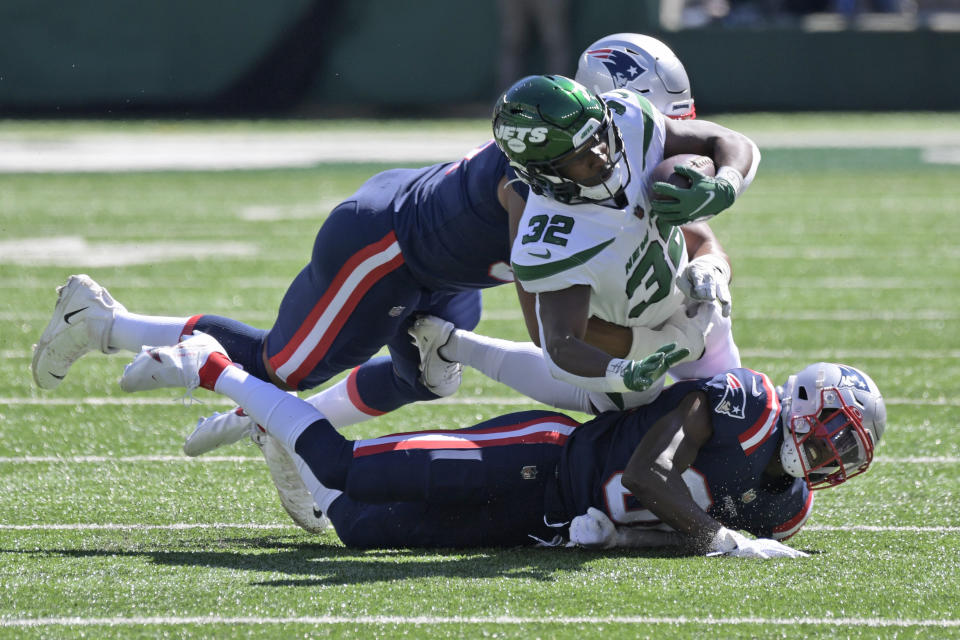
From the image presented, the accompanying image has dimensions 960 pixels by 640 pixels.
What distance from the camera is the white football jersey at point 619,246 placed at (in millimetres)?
3500

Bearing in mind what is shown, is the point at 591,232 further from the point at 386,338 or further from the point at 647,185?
the point at 386,338

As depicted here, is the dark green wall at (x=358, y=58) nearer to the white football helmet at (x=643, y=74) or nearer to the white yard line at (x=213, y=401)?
the white yard line at (x=213, y=401)

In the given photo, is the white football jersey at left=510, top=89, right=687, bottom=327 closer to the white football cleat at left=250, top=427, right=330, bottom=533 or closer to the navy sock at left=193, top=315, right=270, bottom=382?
the white football cleat at left=250, top=427, right=330, bottom=533

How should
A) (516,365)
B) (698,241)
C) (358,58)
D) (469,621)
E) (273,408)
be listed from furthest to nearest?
(358,58), (516,365), (698,241), (273,408), (469,621)

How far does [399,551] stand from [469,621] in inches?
29.3

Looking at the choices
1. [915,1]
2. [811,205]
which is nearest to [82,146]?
[811,205]

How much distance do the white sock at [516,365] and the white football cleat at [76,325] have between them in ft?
3.64

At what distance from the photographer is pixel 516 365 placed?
429 cm

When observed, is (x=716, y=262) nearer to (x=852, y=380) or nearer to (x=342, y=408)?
(x=852, y=380)

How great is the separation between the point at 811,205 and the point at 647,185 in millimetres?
7412

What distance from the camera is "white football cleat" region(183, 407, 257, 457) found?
Result: 163 inches

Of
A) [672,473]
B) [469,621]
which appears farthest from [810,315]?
[469,621]

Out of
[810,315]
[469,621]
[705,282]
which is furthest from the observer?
[810,315]

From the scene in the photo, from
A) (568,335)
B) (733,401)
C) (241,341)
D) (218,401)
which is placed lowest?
(218,401)
